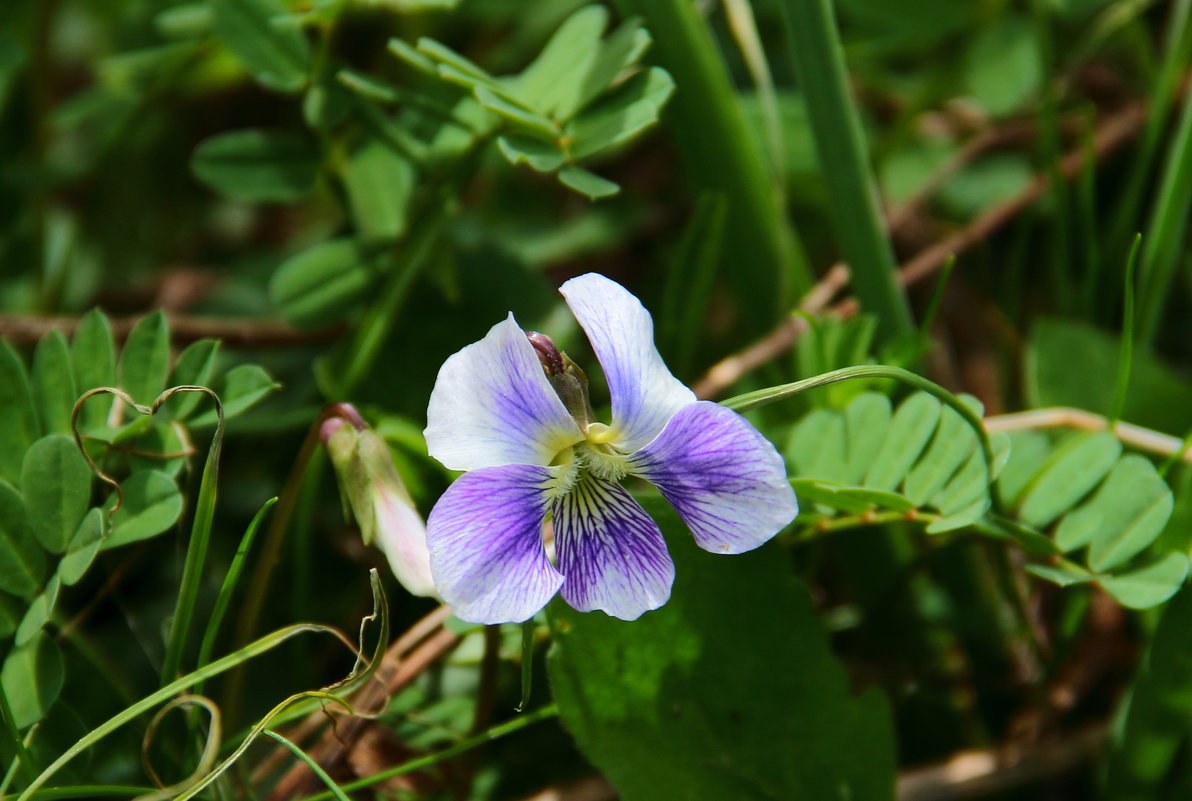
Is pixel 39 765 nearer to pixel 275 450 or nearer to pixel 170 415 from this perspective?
pixel 170 415

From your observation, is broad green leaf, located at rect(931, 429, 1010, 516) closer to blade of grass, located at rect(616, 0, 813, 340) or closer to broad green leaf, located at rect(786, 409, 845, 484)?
broad green leaf, located at rect(786, 409, 845, 484)

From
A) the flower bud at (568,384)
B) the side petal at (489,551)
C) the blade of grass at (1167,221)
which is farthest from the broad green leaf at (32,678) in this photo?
the blade of grass at (1167,221)

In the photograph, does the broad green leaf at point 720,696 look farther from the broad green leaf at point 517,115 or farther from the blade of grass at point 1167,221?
the blade of grass at point 1167,221

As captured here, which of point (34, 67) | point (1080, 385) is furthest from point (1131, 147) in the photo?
point (34, 67)

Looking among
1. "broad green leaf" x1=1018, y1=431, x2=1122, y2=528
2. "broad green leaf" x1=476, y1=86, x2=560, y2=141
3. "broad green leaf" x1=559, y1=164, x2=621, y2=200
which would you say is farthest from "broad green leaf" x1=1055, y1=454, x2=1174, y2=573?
"broad green leaf" x1=476, y1=86, x2=560, y2=141

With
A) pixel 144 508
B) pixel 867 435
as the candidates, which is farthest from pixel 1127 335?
pixel 144 508
